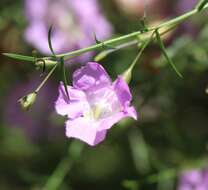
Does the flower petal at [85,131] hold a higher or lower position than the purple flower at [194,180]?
higher

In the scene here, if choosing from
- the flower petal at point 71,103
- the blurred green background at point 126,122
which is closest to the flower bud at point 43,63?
the flower petal at point 71,103

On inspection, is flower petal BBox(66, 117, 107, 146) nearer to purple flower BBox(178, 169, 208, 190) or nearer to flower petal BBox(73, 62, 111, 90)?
flower petal BBox(73, 62, 111, 90)

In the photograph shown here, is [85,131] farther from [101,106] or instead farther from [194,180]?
[194,180]

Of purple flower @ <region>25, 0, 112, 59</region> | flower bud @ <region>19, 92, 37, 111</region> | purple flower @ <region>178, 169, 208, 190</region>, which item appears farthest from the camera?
purple flower @ <region>25, 0, 112, 59</region>

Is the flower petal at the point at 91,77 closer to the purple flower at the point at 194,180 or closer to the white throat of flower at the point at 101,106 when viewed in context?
the white throat of flower at the point at 101,106

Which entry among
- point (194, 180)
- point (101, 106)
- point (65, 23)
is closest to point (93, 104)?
point (101, 106)

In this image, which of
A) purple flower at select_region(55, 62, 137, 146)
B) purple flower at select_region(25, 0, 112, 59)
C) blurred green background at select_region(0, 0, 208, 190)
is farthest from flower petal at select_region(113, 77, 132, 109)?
purple flower at select_region(25, 0, 112, 59)
